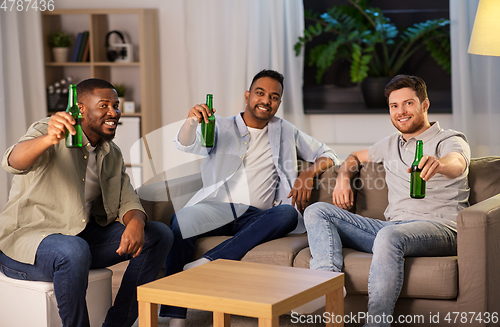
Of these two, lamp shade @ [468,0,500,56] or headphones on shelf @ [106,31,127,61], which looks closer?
lamp shade @ [468,0,500,56]

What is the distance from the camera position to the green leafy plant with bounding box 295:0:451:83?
382 centimetres

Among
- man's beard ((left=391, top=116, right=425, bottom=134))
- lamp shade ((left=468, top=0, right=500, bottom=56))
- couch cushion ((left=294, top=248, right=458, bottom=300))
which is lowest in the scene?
couch cushion ((left=294, top=248, right=458, bottom=300))

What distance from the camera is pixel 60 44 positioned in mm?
4191

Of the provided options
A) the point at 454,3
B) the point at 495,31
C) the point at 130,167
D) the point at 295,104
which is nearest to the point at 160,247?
the point at 130,167

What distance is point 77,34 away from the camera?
4.35 metres

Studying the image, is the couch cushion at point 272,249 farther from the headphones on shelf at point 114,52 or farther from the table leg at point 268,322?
the headphones on shelf at point 114,52

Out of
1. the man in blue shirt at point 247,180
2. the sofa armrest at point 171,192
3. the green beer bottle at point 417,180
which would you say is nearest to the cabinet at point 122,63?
the man in blue shirt at point 247,180

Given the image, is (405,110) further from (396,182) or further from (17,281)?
(17,281)

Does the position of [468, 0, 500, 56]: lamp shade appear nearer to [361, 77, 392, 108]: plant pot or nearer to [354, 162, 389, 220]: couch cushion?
[354, 162, 389, 220]: couch cushion

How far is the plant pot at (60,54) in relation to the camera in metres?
4.20

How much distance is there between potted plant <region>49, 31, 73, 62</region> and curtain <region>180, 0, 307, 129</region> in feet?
3.07

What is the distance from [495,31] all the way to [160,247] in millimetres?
1820

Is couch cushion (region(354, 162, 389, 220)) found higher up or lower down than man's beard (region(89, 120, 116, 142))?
lower down

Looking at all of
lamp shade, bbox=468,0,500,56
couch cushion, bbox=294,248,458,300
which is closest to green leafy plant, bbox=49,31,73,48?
lamp shade, bbox=468,0,500,56
